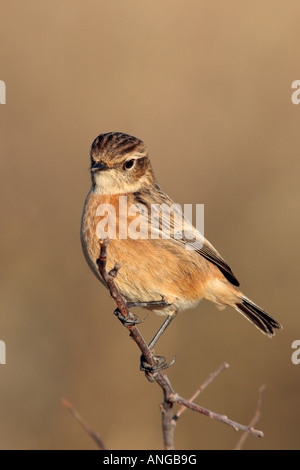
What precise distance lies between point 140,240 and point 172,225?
441mm

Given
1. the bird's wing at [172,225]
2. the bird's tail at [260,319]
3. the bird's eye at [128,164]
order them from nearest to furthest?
Answer: the bird's wing at [172,225]
the bird's eye at [128,164]
the bird's tail at [260,319]

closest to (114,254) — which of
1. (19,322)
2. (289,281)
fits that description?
(19,322)

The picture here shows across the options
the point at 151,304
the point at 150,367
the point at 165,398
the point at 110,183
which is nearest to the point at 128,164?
the point at 110,183

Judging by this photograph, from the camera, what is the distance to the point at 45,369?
7.40 m

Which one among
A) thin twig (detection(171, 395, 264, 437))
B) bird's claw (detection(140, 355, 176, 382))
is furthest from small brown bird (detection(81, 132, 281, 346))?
thin twig (detection(171, 395, 264, 437))

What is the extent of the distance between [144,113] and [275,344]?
11.2ft

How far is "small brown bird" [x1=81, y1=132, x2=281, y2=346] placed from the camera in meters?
4.78

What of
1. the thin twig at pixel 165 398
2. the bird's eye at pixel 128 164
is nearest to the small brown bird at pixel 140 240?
the bird's eye at pixel 128 164

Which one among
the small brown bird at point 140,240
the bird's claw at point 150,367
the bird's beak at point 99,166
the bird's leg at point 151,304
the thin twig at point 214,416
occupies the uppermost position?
the bird's beak at point 99,166

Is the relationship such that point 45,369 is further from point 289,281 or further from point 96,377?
point 289,281

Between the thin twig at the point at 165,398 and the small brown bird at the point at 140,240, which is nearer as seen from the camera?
the thin twig at the point at 165,398

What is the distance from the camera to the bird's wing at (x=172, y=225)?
5.06 meters

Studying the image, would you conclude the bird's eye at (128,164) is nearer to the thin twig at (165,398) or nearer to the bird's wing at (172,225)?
the bird's wing at (172,225)

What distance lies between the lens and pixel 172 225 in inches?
204
